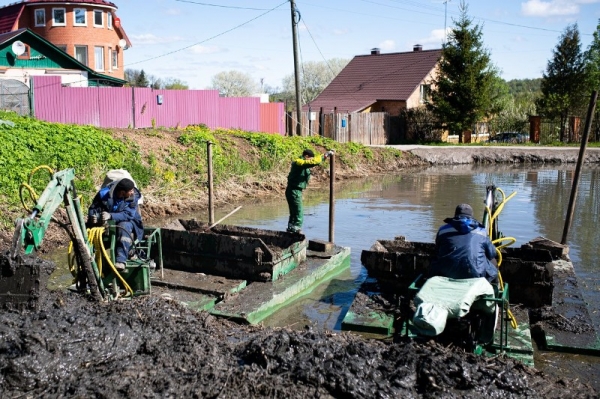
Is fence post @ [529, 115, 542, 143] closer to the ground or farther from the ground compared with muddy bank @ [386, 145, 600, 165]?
farther from the ground

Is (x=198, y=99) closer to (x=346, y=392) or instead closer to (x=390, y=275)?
(x=390, y=275)

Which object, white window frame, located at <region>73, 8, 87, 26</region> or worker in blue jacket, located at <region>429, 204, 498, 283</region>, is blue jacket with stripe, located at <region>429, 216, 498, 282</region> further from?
white window frame, located at <region>73, 8, 87, 26</region>

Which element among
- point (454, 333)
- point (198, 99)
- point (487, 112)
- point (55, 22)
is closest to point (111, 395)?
point (454, 333)

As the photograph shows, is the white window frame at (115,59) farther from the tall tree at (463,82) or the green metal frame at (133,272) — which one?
the green metal frame at (133,272)

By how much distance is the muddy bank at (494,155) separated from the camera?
1324 inches

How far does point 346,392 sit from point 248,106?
25566 millimetres

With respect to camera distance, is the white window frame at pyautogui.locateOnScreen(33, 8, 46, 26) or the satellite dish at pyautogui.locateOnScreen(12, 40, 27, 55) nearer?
the satellite dish at pyautogui.locateOnScreen(12, 40, 27, 55)

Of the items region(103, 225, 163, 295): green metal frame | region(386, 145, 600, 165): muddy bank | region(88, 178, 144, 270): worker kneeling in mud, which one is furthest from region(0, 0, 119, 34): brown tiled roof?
region(103, 225, 163, 295): green metal frame

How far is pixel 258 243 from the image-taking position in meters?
10.3

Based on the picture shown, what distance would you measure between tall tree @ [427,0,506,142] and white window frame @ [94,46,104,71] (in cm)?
2451

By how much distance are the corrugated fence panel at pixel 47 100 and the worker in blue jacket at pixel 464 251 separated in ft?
68.7

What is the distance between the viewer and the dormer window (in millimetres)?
→ 45241

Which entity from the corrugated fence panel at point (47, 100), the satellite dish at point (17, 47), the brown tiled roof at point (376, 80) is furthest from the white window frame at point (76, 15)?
the corrugated fence panel at point (47, 100)

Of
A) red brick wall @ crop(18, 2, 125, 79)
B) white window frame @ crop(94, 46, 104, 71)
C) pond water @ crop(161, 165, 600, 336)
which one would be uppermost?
red brick wall @ crop(18, 2, 125, 79)
